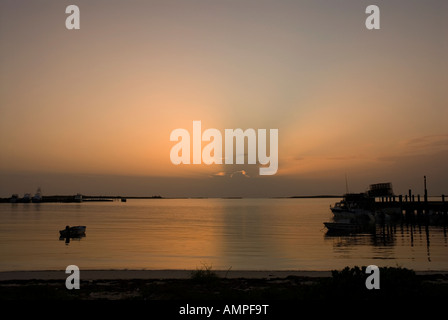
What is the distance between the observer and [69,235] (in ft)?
189

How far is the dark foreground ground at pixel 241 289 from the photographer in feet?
43.4

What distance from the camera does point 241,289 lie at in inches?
661

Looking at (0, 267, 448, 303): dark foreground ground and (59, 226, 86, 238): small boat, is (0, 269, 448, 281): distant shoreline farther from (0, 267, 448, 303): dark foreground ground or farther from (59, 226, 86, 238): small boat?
(59, 226, 86, 238): small boat

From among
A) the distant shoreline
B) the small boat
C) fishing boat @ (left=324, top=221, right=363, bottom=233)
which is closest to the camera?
the distant shoreline

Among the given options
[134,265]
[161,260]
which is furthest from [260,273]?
[161,260]

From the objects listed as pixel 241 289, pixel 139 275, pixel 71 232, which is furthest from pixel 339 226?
pixel 241 289

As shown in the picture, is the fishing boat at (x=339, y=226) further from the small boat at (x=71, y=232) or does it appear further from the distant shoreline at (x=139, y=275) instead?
the distant shoreline at (x=139, y=275)

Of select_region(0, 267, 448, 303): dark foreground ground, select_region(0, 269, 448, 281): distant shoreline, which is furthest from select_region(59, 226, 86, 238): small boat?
select_region(0, 267, 448, 303): dark foreground ground

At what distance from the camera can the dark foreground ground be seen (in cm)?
1322

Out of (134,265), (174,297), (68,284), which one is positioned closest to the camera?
(174,297)

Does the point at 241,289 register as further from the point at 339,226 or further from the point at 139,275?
the point at 339,226
